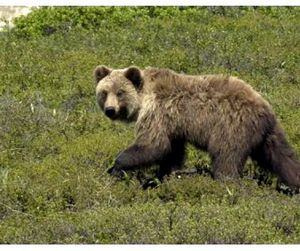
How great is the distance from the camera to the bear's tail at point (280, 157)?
1097cm

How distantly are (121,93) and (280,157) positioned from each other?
5.22 feet

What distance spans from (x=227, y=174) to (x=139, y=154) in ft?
2.58

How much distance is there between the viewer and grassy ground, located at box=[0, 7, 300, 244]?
30.8 feet

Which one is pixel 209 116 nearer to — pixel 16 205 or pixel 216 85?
pixel 216 85

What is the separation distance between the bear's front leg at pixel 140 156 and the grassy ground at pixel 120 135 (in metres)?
0.16

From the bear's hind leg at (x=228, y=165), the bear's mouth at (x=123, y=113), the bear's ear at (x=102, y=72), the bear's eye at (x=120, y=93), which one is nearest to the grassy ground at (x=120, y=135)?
the bear's hind leg at (x=228, y=165)

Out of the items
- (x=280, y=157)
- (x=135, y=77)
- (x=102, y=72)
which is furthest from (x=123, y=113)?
(x=280, y=157)

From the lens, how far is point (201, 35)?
17672mm

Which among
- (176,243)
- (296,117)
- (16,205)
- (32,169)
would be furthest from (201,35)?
(176,243)

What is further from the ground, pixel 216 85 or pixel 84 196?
pixel 216 85

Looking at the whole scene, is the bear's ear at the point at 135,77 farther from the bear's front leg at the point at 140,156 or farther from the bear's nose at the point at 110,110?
the bear's front leg at the point at 140,156

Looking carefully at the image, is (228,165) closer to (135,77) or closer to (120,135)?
(135,77)

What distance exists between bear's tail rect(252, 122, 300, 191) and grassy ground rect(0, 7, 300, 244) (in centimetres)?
17

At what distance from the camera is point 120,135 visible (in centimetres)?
1268
